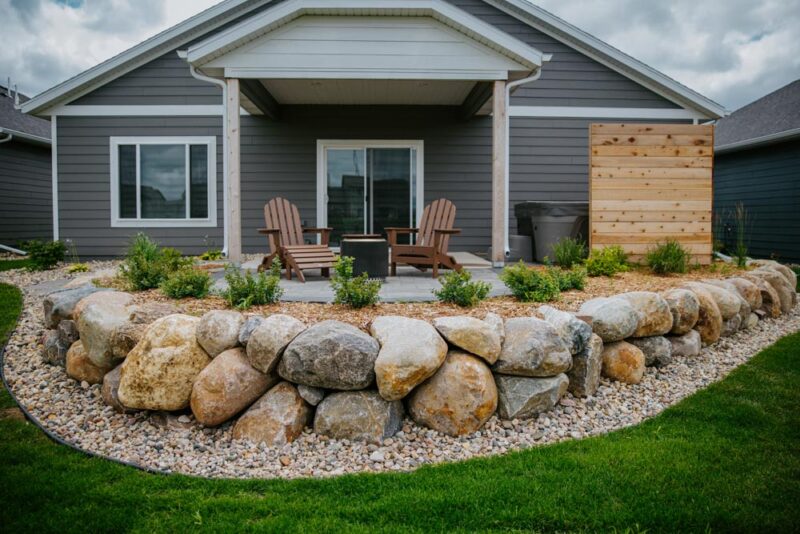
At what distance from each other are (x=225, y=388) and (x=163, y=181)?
7644 mm

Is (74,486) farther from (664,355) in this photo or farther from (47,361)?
(664,355)

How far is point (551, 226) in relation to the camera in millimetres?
7918

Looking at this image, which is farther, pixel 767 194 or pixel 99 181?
pixel 767 194

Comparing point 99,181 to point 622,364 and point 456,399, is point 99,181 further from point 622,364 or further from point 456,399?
point 622,364

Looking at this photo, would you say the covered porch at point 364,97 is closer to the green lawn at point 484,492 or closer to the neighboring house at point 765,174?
the green lawn at point 484,492

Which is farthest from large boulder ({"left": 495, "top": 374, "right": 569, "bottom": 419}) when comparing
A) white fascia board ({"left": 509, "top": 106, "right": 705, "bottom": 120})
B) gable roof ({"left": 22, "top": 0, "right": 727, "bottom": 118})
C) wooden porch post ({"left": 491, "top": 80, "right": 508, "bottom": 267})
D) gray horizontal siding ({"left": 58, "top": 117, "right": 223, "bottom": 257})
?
gable roof ({"left": 22, "top": 0, "right": 727, "bottom": 118})

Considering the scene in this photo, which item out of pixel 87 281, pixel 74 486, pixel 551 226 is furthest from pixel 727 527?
pixel 551 226

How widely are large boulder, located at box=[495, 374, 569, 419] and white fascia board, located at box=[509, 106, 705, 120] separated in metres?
7.44

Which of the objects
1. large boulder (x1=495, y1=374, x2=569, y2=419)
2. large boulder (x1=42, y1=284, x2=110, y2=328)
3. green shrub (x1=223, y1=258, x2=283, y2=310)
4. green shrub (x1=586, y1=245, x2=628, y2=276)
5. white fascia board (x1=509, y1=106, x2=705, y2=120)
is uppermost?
white fascia board (x1=509, y1=106, x2=705, y2=120)

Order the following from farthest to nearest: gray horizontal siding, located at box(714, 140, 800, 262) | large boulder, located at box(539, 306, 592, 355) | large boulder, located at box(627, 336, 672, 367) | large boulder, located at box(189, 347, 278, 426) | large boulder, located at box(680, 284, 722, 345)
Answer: gray horizontal siding, located at box(714, 140, 800, 262) < large boulder, located at box(680, 284, 722, 345) < large boulder, located at box(627, 336, 672, 367) < large boulder, located at box(539, 306, 592, 355) < large boulder, located at box(189, 347, 278, 426)

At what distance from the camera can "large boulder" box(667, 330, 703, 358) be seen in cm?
467

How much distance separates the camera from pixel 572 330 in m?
3.81

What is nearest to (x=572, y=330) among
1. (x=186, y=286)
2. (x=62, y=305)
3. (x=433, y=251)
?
(x=433, y=251)

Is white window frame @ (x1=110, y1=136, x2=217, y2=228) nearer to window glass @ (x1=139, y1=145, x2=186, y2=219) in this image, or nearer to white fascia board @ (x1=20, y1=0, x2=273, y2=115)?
window glass @ (x1=139, y1=145, x2=186, y2=219)
